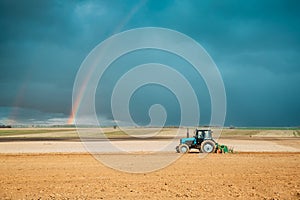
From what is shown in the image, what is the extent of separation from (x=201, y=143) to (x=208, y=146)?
859mm

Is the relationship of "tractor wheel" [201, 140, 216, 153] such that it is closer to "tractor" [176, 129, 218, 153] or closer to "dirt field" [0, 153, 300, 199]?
"tractor" [176, 129, 218, 153]

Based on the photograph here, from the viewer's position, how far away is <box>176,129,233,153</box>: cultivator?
30.5 m

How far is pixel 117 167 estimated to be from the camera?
21.8 meters

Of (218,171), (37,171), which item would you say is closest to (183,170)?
(218,171)

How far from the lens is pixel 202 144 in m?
30.5

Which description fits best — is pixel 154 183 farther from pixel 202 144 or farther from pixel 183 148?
pixel 183 148

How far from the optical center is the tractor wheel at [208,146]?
99.8 ft

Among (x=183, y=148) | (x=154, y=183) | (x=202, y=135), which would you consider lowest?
(x=154, y=183)

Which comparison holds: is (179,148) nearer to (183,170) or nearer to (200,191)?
(183,170)

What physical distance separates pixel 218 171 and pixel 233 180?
10.8 feet

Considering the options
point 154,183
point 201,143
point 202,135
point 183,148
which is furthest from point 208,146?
point 154,183

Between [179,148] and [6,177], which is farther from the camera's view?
[179,148]

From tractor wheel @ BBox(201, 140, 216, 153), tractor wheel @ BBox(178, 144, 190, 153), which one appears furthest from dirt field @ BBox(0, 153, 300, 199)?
tractor wheel @ BBox(178, 144, 190, 153)

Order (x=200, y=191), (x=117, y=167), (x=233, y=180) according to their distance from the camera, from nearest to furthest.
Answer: (x=200, y=191), (x=233, y=180), (x=117, y=167)
